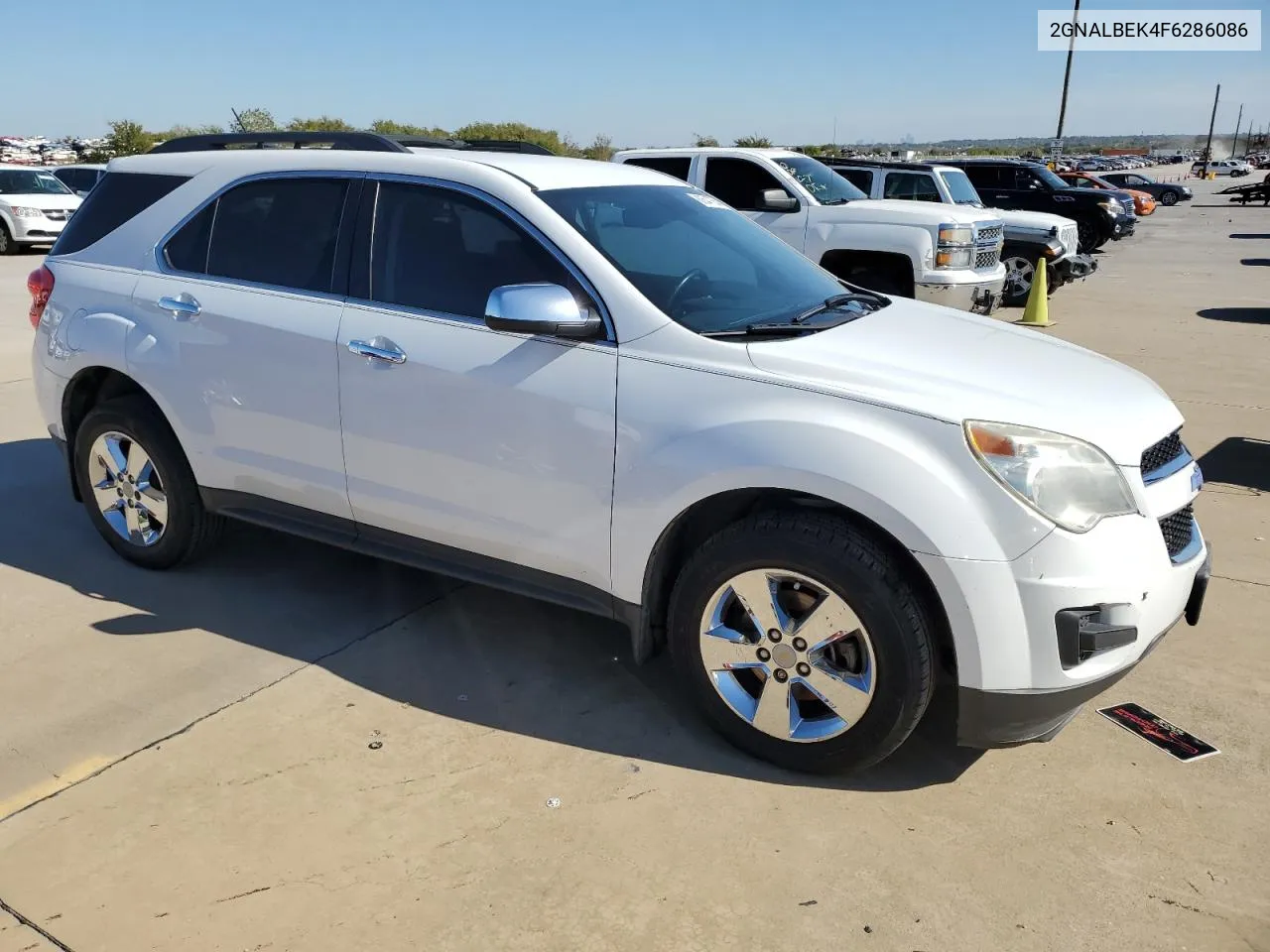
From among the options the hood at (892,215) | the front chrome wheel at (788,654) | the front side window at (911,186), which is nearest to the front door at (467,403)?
the front chrome wheel at (788,654)

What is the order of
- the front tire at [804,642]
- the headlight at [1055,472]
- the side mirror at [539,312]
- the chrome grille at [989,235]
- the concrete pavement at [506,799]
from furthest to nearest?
the chrome grille at [989,235]
the side mirror at [539,312]
the front tire at [804,642]
the headlight at [1055,472]
the concrete pavement at [506,799]

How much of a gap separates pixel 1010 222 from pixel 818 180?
12.7 feet

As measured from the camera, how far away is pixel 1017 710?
292 centimetres

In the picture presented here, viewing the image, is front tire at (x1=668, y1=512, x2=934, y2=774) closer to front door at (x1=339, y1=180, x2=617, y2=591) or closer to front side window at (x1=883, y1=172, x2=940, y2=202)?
front door at (x1=339, y1=180, x2=617, y2=591)

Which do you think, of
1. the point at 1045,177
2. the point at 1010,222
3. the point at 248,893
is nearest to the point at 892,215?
the point at 1010,222

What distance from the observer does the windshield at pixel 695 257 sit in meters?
3.50

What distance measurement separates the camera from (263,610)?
4363 mm

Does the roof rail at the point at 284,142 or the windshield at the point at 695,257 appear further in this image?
the roof rail at the point at 284,142

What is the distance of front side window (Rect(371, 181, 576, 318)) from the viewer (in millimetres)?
3565

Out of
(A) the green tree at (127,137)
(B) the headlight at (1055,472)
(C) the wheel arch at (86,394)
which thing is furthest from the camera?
(A) the green tree at (127,137)

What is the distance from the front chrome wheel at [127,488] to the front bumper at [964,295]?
700 centimetres

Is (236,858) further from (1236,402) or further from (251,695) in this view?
(1236,402)

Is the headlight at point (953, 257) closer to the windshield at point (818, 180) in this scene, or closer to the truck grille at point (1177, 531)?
the windshield at point (818, 180)

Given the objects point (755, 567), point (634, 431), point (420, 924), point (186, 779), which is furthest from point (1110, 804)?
point (186, 779)
